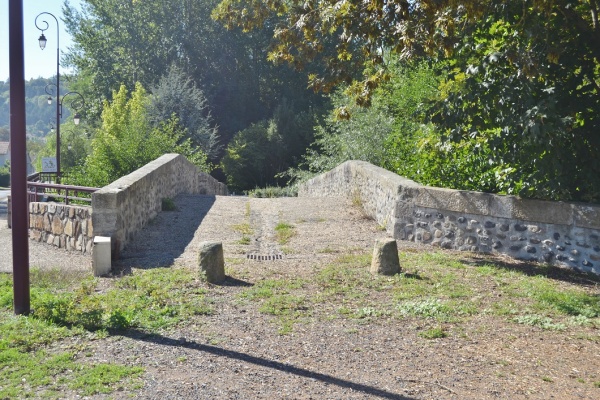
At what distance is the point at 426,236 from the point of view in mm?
9867

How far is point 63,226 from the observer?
10633mm

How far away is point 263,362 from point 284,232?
6194 millimetres

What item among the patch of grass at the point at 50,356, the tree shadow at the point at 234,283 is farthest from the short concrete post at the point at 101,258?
the tree shadow at the point at 234,283

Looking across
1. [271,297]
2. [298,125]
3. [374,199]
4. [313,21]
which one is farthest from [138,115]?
[298,125]

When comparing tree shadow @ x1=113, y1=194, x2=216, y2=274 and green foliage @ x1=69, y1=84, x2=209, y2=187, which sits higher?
green foliage @ x1=69, y1=84, x2=209, y2=187

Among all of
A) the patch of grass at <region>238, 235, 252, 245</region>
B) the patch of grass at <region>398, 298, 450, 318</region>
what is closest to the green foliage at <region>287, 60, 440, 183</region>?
the patch of grass at <region>238, 235, 252, 245</region>

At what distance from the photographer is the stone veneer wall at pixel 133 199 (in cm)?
887

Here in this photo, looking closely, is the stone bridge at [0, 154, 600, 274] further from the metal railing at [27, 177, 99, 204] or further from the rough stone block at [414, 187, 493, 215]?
the metal railing at [27, 177, 99, 204]

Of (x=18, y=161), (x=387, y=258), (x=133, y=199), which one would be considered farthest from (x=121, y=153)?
(x=18, y=161)

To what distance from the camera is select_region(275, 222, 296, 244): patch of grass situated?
34.9 ft

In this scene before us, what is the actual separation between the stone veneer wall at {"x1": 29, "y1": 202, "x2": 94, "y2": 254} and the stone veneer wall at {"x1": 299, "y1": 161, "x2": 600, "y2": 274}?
181 inches

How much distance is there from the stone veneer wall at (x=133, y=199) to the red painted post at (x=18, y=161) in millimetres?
2504

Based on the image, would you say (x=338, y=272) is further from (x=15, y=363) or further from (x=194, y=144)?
(x=194, y=144)

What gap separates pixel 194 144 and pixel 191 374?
94.3 ft
